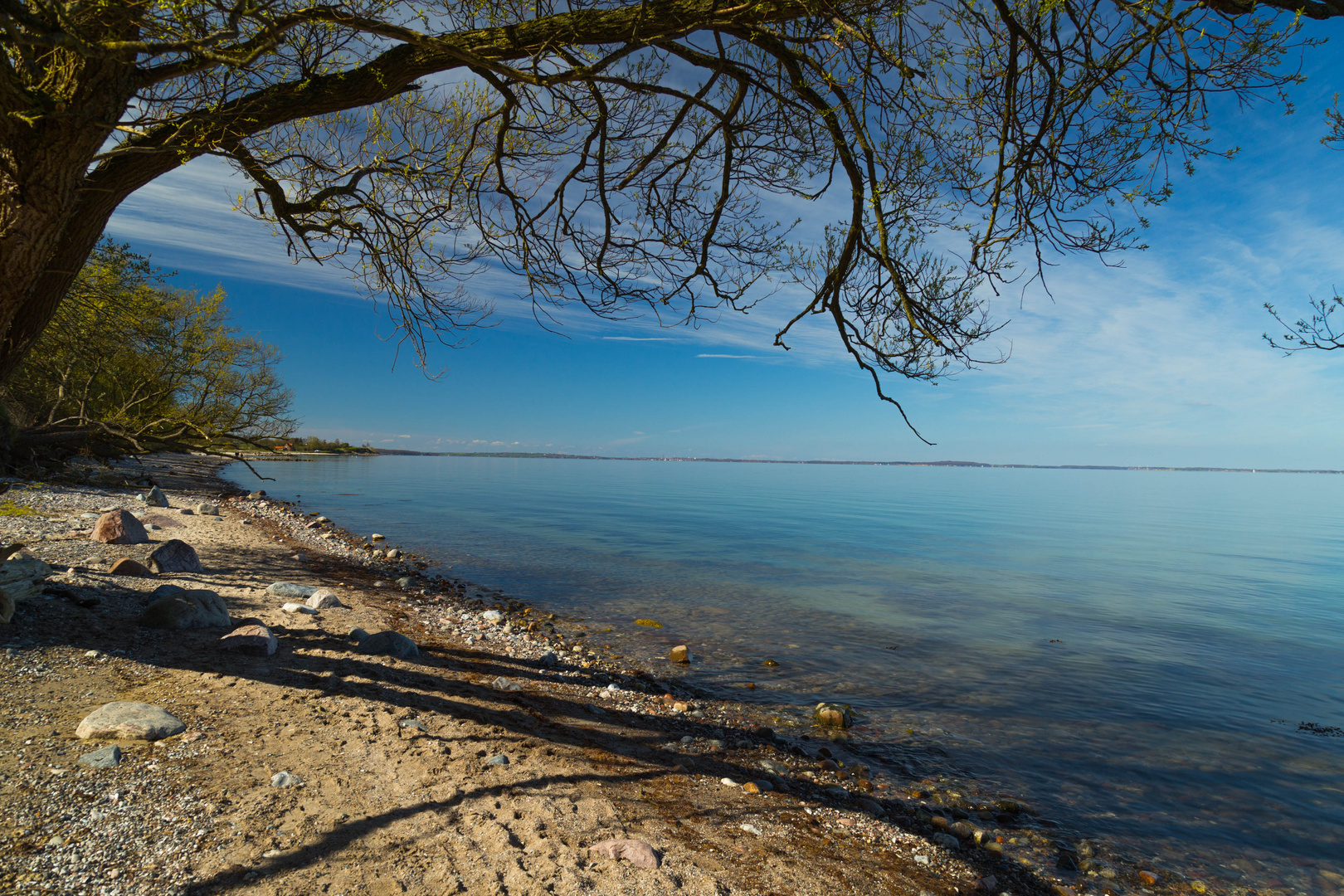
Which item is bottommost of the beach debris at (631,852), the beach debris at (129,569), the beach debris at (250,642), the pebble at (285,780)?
the beach debris at (631,852)

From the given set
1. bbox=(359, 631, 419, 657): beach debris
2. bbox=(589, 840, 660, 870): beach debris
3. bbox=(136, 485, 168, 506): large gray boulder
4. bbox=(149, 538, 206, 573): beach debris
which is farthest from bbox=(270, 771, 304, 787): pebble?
bbox=(136, 485, 168, 506): large gray boulder

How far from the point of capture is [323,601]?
9.79 metres

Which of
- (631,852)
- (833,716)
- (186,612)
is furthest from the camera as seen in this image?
(833,716)

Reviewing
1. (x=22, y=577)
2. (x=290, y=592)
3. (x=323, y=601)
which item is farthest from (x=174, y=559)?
(x=22, y=577)

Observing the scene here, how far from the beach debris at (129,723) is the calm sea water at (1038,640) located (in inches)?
269

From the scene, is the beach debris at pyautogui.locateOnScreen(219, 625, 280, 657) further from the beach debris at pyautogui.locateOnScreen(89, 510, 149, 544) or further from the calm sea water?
the beach debris at pyautogui.locateOnScreen(89, 510, 149, 544)

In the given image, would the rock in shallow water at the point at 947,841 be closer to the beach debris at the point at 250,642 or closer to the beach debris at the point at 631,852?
the beach debris at the point at 631,852

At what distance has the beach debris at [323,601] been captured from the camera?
9.61 metres

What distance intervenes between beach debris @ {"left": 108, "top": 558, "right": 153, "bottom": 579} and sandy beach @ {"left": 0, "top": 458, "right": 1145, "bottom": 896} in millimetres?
213

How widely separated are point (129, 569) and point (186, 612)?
3.12m

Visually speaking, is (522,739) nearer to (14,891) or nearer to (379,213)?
(14,891)

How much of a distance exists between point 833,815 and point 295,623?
7295 mm

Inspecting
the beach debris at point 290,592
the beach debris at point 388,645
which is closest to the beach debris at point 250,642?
the beach debris at point 388,645

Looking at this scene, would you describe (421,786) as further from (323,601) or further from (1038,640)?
(1038,640)
